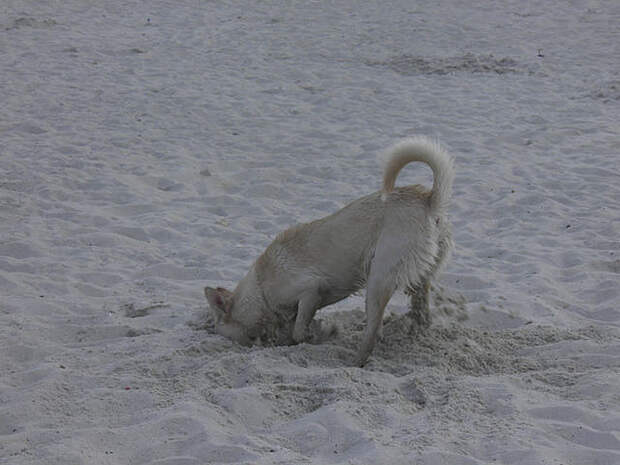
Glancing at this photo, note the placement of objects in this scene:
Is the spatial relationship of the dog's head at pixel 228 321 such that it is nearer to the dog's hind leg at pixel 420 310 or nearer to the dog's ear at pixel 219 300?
the dog's ear at pixel 219 300

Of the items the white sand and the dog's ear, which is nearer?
the white sand

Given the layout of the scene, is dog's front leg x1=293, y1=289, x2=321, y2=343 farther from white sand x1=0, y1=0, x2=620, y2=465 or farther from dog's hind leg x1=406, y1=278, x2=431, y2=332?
dog's hind leg x1=406, y1=278, x2=431, y2=332

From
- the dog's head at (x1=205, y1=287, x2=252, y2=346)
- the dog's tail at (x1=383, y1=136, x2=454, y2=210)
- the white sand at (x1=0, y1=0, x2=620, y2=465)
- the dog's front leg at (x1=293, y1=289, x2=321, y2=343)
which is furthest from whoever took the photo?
the dog's head at (x1=205, y1=287, x2=252, y2=346)

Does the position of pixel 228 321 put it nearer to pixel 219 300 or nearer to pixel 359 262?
pixel 219 300

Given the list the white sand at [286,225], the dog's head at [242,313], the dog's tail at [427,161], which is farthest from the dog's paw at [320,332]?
the dog's tail at [427,161]

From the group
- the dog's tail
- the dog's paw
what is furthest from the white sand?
the dog's tail

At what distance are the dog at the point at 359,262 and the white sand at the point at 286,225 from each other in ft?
0.83

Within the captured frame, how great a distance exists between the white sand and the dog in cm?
25

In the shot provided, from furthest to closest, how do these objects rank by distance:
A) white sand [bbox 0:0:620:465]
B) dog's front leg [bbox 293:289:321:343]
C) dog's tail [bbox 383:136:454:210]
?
dog's front leg [bbox 293:289:321:343] < dog's tail [bbox 383:136:454:210] < white sand [bbox 0:0:620:465]

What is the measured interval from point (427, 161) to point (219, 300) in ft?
5.07

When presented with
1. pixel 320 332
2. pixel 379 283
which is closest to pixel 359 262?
pixel 379 283

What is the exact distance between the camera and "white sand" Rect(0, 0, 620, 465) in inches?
137

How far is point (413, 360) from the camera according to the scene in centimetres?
447

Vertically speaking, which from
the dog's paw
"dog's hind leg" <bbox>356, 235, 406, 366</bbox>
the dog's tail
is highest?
the dog's tail
